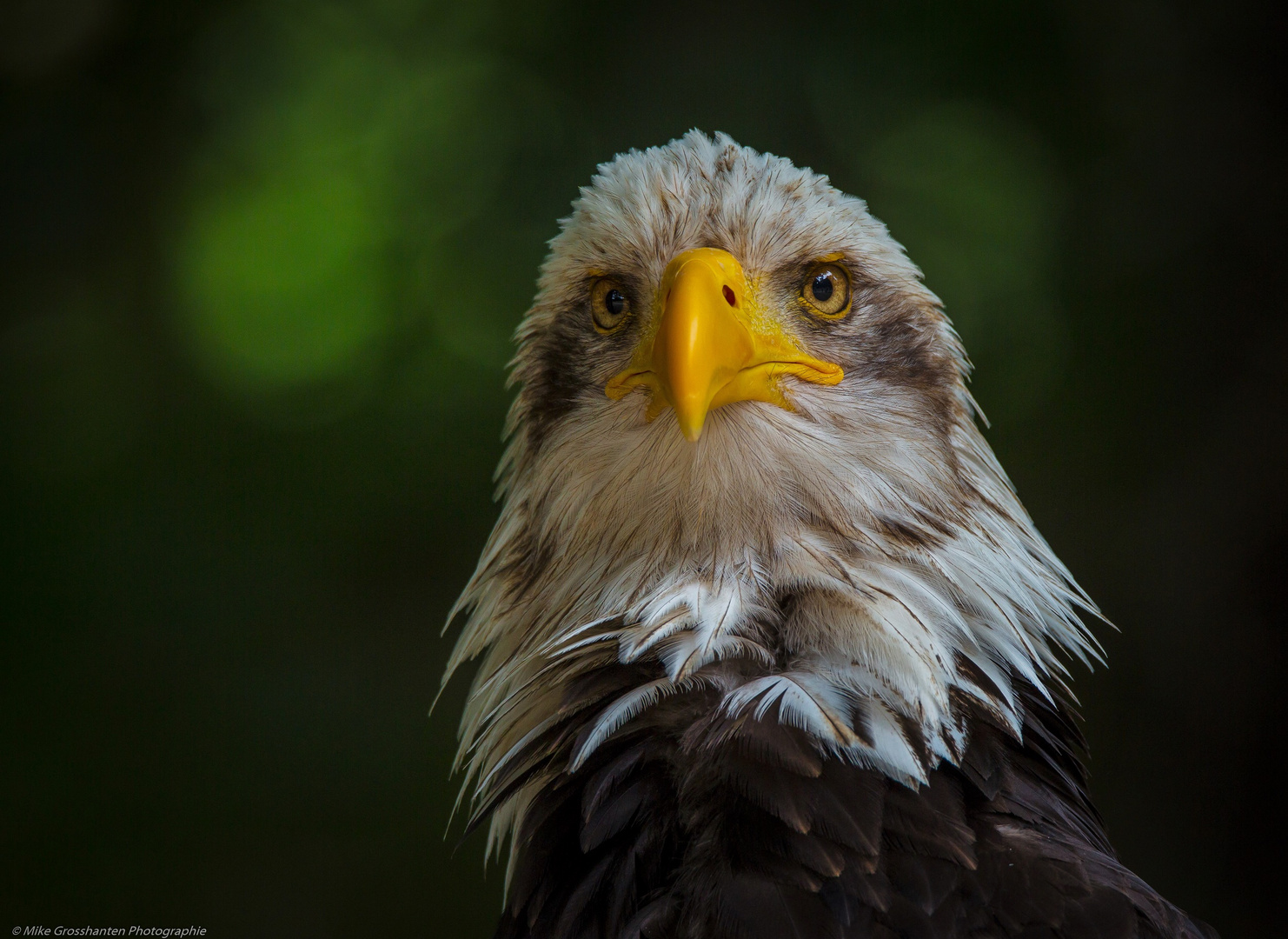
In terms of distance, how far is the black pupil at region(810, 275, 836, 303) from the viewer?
54.4 inches

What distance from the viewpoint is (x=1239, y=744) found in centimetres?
244

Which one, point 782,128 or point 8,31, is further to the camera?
point 8,31

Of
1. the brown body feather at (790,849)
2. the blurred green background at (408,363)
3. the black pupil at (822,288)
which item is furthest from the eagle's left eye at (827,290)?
the blurred green background at (408,363)

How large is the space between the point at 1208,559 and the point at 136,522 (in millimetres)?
2637

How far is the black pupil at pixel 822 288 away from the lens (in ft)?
4.54

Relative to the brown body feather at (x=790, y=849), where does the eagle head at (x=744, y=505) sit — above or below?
above

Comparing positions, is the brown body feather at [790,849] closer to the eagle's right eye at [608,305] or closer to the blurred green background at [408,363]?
the eagle's right eye at [608,305]

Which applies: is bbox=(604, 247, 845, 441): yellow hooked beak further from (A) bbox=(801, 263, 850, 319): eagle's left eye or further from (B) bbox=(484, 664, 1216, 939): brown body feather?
(B) bbox=(484, 664, 1216, 939): brown body feather

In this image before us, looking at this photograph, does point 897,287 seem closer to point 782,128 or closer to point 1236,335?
point 782,128

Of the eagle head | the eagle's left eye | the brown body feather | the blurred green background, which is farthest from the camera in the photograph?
the blurred green background

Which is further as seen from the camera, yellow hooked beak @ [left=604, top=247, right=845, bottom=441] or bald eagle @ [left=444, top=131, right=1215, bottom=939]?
yellow hooked beak @ [left=604, top=247, right=845, bottom=441]

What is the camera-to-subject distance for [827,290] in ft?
4.57

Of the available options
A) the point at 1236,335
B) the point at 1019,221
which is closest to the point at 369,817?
the point at 1019,221

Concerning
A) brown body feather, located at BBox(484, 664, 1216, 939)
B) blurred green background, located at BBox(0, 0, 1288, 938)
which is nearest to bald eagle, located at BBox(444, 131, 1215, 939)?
brown body feather, located at BBox(484, 664, 1216, 939)
